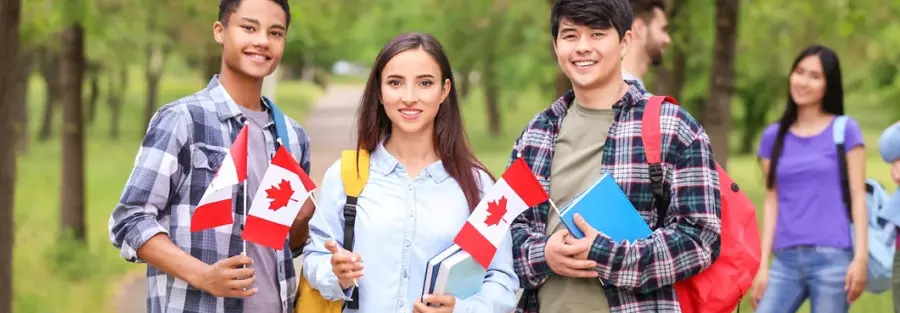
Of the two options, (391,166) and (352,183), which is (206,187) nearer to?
(352,183)

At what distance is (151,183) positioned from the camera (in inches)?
146

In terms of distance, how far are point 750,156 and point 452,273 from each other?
36376mm

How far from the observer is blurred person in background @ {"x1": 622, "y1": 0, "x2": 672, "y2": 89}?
15.3 ft

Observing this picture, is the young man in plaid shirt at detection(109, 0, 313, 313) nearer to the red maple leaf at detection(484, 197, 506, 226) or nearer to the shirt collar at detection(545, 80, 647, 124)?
the red maple leaf at detection(484, 197, 506, 226)

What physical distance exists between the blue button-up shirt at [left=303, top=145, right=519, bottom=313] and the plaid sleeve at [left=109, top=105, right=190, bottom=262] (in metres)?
0.47

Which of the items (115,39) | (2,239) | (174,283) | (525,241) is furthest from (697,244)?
(115,39)

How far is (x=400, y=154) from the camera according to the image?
3.88 m

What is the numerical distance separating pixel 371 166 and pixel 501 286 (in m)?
0.56

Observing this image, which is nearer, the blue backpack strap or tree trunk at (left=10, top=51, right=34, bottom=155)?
the blue backpack strap

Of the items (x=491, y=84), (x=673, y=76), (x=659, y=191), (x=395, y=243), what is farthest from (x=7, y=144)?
(x=491, y=84)

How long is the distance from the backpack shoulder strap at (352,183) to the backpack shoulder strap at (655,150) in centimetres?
88

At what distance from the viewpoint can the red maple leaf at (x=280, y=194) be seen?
12.1ft

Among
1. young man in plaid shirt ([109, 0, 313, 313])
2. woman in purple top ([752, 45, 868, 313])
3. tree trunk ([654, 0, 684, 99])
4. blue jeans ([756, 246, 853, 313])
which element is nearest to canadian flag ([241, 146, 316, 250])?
young man in plaid shirt ([109, 0, 313, 313])

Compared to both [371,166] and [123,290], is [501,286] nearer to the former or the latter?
[371,166]
